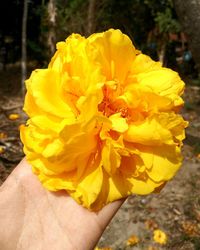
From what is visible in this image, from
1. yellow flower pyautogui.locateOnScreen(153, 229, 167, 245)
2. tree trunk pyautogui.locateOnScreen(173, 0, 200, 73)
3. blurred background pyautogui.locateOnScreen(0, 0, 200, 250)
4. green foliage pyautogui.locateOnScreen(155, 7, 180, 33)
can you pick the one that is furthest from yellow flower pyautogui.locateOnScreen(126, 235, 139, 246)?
green foliage pyautogui.locateOnScreen(155, 7, 180, 33)

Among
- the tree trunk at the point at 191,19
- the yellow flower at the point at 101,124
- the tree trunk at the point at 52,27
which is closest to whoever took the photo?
the yellow flower at the point at 101,124

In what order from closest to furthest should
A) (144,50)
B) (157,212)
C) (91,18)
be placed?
(157,212)
(91,18)
(144,50)

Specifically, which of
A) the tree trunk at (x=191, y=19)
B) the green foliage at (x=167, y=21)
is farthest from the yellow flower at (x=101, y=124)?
the green foliage at (x=167, y=21)

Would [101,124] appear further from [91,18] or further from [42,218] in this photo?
[91,18]

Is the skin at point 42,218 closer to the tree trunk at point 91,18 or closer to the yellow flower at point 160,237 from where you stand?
the yellow flower at point 160,237

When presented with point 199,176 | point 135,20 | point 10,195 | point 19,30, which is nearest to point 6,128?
point 199,176

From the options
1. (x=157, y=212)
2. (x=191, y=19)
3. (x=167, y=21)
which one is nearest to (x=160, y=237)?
(x=157, y=212)

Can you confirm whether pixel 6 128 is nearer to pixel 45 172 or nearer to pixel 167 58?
pixel 45 172

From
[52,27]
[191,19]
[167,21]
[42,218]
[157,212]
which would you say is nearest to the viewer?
[42,218]
